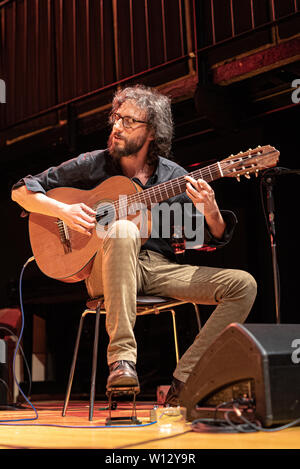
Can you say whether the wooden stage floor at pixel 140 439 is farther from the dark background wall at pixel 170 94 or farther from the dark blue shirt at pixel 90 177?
the dark background wall at pixel 170 94

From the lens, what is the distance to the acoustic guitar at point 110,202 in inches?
89.0

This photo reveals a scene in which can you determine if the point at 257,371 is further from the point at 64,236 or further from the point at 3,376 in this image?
the point at 3,376

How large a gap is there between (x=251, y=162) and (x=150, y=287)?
2.22 feet

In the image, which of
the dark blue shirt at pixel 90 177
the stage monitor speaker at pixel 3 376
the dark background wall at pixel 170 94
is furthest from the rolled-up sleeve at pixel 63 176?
the stage monitor speaker at pixel 3 376

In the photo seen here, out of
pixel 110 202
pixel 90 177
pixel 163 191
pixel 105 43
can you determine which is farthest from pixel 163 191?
pixel 105 43

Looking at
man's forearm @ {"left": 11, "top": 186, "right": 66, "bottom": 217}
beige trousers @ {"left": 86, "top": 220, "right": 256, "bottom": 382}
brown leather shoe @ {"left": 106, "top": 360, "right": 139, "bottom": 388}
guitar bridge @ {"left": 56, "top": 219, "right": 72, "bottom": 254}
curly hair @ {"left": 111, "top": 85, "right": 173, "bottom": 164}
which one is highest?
curly hair @ {"left": 111, "top": 85, "right": 173, "bottom": 164}

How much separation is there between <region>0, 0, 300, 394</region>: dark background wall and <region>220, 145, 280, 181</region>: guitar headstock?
0.89m

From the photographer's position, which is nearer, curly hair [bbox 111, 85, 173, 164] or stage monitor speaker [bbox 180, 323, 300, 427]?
stage monitor speaker [bbox 180, 323, 300, 427]

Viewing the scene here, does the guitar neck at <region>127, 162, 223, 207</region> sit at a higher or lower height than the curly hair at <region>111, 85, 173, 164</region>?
lower

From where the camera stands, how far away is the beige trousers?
186 cm

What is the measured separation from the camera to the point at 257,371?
1.38 m

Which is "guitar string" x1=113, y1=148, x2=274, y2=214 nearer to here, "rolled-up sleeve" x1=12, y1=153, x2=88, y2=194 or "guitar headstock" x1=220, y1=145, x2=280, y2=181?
"guitar headstock" x1=220, y1=145, x2=280, y2=181

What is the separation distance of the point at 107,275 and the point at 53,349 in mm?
3174

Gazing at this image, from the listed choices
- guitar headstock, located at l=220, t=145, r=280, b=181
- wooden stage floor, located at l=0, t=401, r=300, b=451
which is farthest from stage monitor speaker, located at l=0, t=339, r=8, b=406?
guitar headstock, located at l=220, t=145, r=280, b=181
